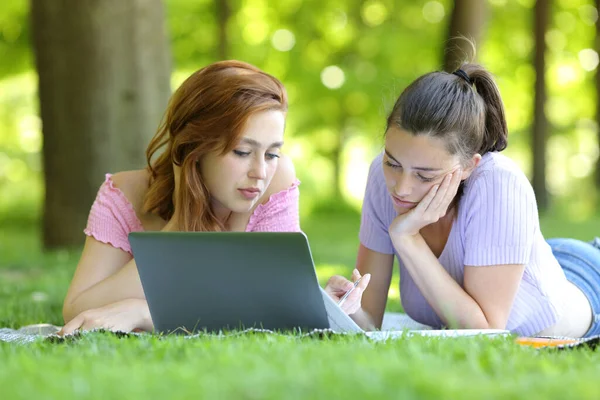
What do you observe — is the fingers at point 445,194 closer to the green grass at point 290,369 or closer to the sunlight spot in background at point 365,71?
the green grass at point 290,369

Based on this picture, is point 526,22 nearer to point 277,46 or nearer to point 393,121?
point 277,46

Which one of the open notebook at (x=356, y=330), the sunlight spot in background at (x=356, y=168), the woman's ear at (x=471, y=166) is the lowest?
the sunlight spot in background at (x=356, y=168)

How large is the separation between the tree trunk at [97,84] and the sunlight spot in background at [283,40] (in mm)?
9751

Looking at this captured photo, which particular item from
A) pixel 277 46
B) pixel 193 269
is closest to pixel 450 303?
pixel 193 269

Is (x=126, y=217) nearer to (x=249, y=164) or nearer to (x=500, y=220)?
(x=249, y=164)

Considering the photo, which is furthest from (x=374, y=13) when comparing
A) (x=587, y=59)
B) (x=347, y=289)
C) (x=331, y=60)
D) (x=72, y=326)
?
(x=72, y=326)

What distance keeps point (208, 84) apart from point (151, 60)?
167 inches

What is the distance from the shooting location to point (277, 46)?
17.4 metres

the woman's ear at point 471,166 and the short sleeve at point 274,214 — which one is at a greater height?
the woman's ear at point 471,166

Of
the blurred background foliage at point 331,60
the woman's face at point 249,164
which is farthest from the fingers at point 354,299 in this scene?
the blurred background foliage at point 331,60

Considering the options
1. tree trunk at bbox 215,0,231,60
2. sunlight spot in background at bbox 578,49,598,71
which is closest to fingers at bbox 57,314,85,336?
tree trunk at bbox 215,0,231,60

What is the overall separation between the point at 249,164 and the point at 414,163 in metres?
0.72

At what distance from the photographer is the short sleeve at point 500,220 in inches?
126

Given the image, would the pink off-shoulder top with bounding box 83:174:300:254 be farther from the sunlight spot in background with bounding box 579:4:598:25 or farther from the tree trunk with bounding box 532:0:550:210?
the sunlight spot in background with bounding box 579:4:598:25
